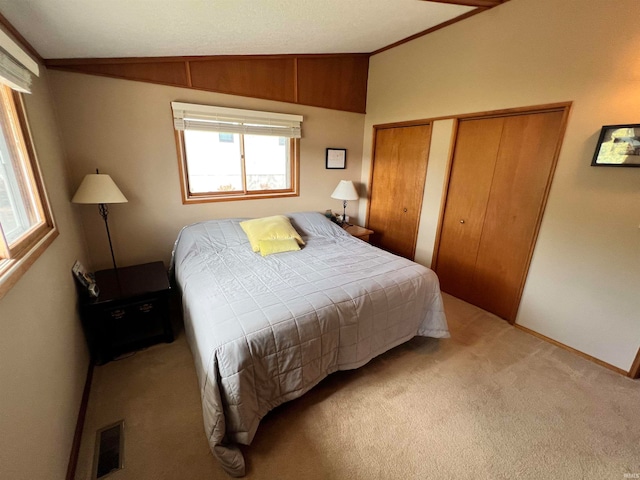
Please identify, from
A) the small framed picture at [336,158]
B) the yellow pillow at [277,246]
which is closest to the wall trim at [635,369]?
the yellow pillow at [277,246]

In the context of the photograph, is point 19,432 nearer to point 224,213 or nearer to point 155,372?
point 155,372

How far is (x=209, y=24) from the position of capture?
6.02 feet

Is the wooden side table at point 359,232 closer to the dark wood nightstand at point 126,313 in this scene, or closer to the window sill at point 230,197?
the window sill at point 230,197

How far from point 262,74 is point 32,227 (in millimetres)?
2353

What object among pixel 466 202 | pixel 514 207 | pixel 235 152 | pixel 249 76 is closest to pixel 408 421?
pixel 514 207

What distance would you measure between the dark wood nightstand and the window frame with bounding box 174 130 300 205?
0.87 metres

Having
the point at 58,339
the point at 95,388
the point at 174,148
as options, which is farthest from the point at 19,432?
the point at 174,148

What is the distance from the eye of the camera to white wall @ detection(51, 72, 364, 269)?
2.18m

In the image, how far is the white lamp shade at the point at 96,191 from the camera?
1996 mm

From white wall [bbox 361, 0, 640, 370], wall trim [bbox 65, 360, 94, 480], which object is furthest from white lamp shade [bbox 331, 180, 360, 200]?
wall trim [bbox 65, 360, 94, 480]

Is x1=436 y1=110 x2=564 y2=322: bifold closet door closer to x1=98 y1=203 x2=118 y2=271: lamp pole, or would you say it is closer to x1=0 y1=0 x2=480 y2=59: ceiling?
x1=0 y1=0 x2=480 y2=59: ceiling

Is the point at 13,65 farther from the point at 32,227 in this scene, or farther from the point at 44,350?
the point at 44,350

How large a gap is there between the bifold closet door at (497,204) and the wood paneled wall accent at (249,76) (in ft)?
6.32

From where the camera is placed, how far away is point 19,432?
908 mm
